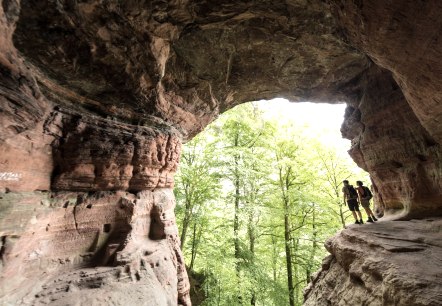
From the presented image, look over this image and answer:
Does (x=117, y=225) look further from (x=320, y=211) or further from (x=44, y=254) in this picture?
(x=320, y=211)

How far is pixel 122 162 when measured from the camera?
743 centimetres

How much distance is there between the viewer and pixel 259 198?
1392 centimetres

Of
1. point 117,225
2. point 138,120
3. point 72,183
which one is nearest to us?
point 72,183

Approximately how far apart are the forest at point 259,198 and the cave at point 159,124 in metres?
3.51

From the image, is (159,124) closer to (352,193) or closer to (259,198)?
(259,198)

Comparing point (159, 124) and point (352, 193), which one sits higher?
point (159, 124)

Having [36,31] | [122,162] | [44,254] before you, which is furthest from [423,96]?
[44,254]

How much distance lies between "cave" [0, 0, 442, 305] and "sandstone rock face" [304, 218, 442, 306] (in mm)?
39

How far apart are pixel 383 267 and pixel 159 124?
321 inches

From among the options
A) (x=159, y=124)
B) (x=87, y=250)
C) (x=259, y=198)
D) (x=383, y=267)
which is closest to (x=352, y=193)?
(x=383, y=267)

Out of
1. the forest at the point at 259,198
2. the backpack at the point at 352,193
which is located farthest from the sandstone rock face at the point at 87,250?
the backpack at the point at 352,193

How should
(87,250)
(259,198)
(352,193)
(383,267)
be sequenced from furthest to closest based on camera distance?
(259,198)
(352,193)
(87,250)
(383,267)

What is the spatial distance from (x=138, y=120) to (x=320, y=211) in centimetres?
1116

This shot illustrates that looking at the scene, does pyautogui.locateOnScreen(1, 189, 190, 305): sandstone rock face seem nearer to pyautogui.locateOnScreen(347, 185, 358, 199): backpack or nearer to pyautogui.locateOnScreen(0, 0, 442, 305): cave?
pyautogui.locateOnScreen(0, 0, 442, 305): cave
